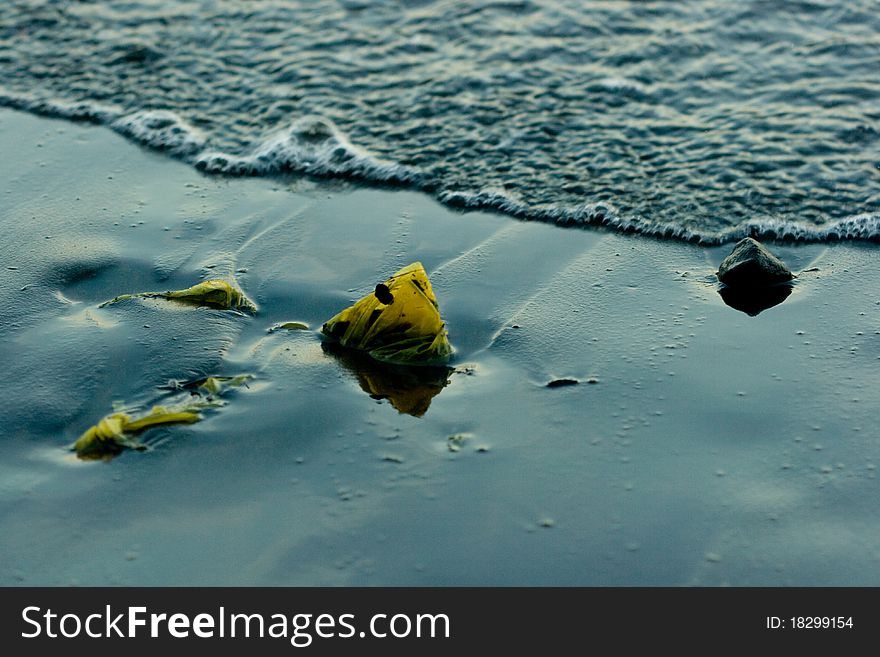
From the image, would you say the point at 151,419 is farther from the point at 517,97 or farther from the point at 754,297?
the point at 517,97

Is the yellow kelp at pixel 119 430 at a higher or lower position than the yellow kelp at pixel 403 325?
lower

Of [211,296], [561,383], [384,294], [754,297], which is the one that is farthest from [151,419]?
[754,297]

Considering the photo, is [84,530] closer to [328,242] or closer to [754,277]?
[328,242]

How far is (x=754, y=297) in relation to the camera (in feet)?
17.2

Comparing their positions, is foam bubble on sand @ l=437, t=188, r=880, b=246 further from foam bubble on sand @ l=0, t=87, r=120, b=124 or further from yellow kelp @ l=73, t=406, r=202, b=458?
foam bubble on sand @ l=0, t=87, r=120, b=124

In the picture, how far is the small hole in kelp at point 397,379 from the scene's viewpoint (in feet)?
14.2

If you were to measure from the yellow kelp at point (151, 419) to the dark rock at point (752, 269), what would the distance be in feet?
8.52

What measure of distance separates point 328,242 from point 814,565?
321cm

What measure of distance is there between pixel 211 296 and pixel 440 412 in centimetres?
144

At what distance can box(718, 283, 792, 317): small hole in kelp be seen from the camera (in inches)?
202

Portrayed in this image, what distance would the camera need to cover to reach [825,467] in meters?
3.97

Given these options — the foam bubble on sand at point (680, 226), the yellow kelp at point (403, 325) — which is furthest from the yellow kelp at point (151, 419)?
the foam bubble on sand at point (680, 226)

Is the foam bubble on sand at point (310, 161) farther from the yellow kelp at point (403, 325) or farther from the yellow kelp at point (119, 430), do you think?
the yellow kelp at point (119, 430)

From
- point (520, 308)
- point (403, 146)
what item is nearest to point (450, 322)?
point (520, 308)
